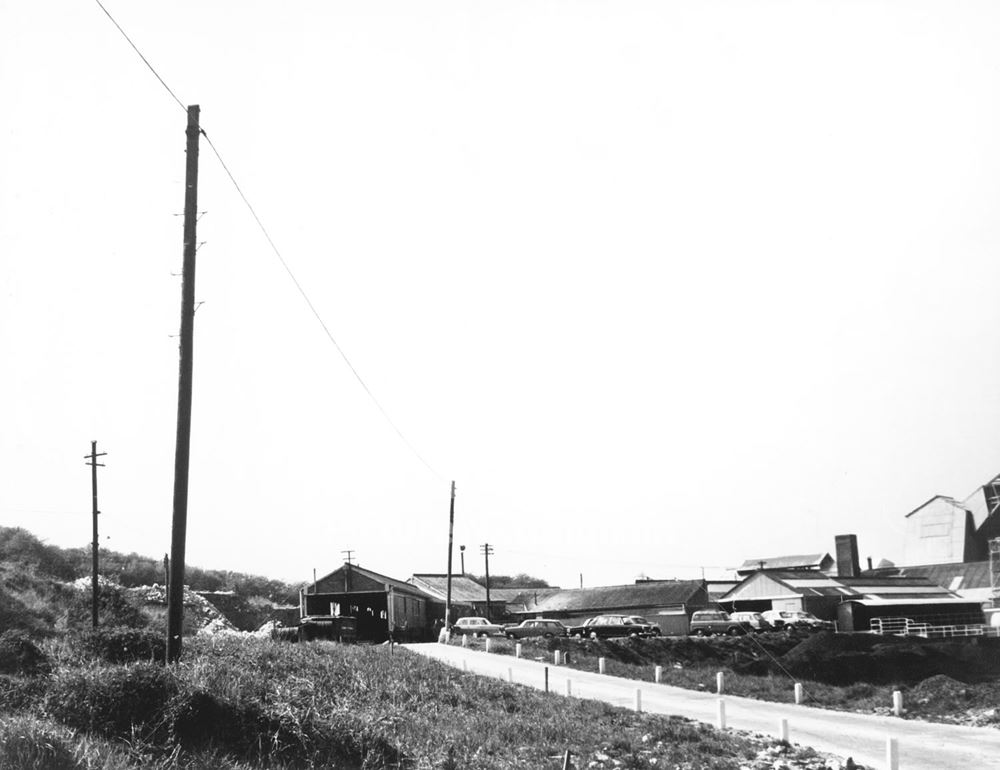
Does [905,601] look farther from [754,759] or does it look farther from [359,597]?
[754,759]

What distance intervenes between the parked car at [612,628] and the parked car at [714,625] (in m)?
2.38

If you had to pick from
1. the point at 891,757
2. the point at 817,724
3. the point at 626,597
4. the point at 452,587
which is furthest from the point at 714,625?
the point at 891,757

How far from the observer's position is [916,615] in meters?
69.2

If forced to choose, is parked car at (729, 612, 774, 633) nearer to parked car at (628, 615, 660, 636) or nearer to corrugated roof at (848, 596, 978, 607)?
parked car at (628, 615, 660, 636)

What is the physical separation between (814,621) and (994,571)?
25.1m

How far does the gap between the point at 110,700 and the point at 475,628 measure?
134 feet

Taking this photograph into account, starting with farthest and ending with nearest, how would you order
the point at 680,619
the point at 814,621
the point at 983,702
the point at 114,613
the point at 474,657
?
the point at 680,619 → the point at 814,621 → the point at 114,613 → the point at 474,657 → the point at 983,702

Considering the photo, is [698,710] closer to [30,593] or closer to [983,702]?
[983,702]

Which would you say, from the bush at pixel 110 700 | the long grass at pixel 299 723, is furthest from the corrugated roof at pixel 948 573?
the bush at pixel 110 700

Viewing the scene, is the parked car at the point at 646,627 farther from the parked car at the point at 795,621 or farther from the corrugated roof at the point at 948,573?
the corrugated roof at the point at 948,573

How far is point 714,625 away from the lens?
5569 centimetres

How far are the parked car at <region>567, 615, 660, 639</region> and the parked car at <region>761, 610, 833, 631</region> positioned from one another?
30.6ft

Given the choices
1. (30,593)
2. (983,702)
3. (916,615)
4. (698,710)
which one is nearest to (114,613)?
(30,593)

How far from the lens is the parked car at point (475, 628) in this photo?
174ft
